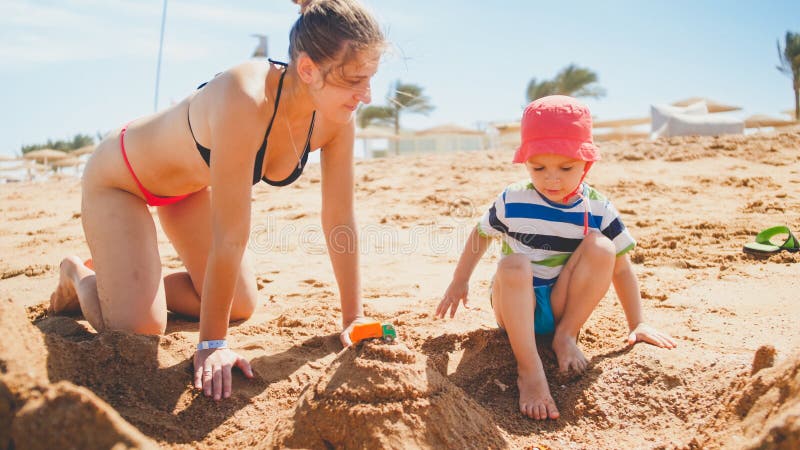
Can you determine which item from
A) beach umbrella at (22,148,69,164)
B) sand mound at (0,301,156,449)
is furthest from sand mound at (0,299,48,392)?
beach umbrella at (22,148,69,164)

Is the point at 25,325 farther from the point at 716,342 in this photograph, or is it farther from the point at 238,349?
the point at 716,342

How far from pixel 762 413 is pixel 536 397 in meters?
0.68

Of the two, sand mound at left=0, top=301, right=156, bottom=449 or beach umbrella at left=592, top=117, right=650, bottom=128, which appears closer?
sand mound at left=0, top=301, right=156, bottom=449

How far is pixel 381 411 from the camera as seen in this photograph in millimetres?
1611

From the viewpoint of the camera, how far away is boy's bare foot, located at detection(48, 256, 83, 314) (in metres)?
3.04

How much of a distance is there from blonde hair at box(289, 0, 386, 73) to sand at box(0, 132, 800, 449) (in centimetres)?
104

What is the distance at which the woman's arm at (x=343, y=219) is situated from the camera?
9.05ft

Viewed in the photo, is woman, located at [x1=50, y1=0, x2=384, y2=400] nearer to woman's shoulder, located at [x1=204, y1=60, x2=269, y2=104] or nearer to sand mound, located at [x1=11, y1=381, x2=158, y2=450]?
woman's shoulder, located at [x1=204, y1=60, x2=269, y2=104]

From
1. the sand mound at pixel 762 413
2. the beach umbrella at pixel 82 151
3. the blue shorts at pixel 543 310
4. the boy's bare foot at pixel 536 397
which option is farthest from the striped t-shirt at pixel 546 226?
the beach umbrella at pixel 82 151

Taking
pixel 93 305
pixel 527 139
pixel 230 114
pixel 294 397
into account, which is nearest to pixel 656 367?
pixel 527 139

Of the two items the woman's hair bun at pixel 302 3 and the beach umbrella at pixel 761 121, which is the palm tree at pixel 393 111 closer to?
the beach umbrella at pixel 761 121

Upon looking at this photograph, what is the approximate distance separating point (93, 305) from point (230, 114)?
50.9 inches

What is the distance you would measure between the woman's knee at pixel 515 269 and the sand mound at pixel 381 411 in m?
0.58

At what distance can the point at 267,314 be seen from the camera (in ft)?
10.5
